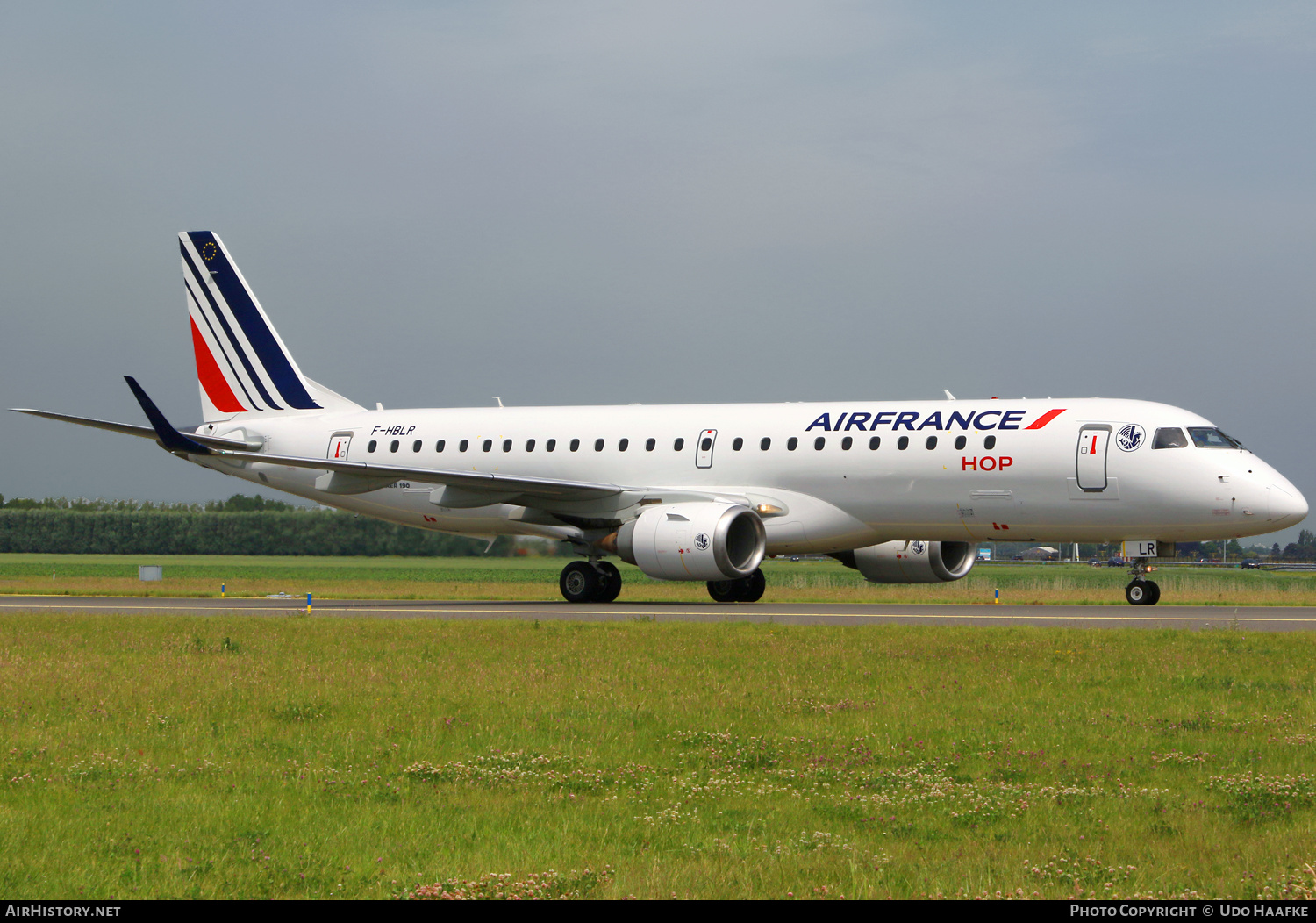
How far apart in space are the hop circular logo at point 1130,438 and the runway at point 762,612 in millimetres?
2951

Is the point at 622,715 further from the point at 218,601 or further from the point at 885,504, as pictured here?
the point at 218,601

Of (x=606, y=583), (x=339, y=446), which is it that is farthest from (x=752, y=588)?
(x=339, y=446)

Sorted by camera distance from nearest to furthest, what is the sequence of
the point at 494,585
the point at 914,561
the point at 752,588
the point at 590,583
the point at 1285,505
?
1. the point at 1285,505
2. the point at 590,583
3. the point at 914,561
4. the point at 752,588
5. the point at 494,585

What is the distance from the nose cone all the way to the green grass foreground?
866 cm

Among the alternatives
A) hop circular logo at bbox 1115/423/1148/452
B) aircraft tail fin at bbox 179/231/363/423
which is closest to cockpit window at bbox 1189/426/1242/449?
hop circular logo at bbox 1115/423/1148/452

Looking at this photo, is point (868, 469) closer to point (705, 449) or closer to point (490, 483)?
point (705, 449)

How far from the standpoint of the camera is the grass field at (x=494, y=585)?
32.6 m

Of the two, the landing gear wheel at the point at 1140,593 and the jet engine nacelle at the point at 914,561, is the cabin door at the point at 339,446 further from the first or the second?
the landing gear wheel at the point at 1140,593

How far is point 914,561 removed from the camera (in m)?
29.6

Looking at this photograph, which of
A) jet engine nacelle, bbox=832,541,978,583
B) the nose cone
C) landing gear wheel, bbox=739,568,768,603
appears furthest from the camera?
landing gear wheel, bbox=739,568,768,603

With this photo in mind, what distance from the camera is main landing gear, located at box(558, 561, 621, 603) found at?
94.1ft

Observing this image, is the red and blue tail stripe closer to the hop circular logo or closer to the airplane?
the airplane

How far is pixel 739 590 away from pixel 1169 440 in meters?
9.77

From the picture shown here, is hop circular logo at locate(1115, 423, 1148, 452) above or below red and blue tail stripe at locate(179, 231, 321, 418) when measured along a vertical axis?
below
